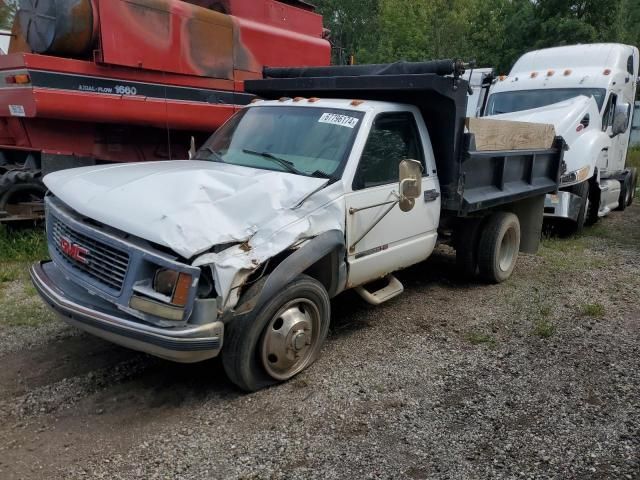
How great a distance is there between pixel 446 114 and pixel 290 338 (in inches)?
102

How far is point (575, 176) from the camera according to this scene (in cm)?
887

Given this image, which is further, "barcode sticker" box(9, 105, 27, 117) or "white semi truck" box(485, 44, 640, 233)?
"white semi truck" box(485, 44, 640, 233)

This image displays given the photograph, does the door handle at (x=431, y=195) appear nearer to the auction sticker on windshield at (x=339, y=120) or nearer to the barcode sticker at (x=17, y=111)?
the auction sticker on windshield at (x=339, y=120)

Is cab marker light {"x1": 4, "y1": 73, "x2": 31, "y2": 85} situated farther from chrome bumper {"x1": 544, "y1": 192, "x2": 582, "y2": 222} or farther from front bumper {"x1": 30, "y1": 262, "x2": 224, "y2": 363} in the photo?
chrome bumper {"x1": 544, "y1": 192, "x2": 582, "y2": 222}

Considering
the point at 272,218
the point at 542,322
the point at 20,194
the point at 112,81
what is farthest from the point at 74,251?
the point at 542,322

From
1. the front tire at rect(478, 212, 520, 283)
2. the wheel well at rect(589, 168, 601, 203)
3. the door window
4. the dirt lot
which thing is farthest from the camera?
the wheel well at rect(589, 168, 601, 203)

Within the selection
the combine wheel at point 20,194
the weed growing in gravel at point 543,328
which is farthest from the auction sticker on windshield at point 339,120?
the combine wheel at point 20,194

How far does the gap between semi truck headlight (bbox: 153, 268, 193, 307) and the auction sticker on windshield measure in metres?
2.02

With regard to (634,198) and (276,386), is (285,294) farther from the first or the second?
(634,198)

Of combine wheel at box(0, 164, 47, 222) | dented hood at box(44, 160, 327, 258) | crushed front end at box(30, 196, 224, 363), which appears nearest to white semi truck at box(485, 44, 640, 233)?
dented hood at box(44, 160, 327, 258)

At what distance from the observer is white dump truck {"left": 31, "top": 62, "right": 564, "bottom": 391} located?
3.32 metres

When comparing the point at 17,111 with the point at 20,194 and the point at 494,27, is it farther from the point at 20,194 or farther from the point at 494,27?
the point at 494,27

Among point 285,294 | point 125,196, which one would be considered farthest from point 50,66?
point 285,294

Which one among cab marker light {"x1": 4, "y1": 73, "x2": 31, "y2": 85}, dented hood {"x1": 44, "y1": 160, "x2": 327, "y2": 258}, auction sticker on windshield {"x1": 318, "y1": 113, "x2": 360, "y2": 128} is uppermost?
cab marker light {"x1": 4, "y1": 73, "x2": 31, "y2": 85}
